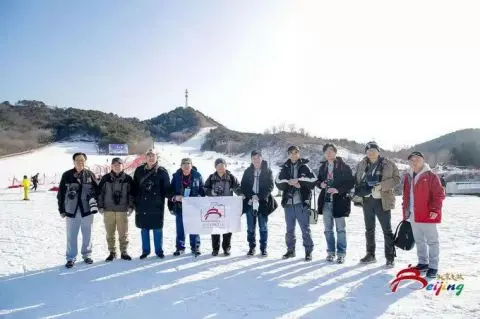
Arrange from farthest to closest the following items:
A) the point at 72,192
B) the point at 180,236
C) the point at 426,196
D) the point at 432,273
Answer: the point at 180,236 → the point at 72,192 → the point at 426,196 → the point at 432,273

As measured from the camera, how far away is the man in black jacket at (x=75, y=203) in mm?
6711

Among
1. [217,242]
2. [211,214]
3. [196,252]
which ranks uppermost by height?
[211,214]

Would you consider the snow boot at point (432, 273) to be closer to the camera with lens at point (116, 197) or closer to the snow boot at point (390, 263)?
the snow boot at point (390, 263)

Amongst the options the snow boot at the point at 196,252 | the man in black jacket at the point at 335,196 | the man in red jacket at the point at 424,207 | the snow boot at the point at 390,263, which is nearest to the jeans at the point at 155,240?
the snow boot at the point at 196,252

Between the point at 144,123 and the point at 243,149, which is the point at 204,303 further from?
the point at 144,123

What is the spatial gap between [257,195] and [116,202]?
2.62 metres

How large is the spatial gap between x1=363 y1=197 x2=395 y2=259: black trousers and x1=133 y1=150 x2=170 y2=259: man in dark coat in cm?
373

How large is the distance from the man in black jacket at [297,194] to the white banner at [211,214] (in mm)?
948

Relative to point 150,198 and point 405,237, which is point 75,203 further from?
point 405,237

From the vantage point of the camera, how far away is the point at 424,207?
19.4 feet

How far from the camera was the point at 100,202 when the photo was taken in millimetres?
6938

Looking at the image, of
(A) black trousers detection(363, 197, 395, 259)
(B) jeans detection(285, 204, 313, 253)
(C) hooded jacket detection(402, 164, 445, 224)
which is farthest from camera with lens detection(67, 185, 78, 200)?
(C) hooded jacket detection(402, 164, 445, 224)

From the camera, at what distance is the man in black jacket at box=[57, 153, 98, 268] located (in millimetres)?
6711

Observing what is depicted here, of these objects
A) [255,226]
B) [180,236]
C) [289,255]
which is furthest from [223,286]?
[180,236]
